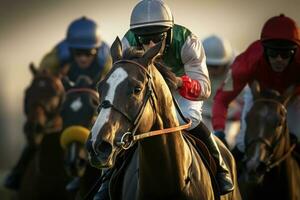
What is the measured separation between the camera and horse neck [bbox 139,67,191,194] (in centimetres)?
782

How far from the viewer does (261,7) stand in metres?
24.0

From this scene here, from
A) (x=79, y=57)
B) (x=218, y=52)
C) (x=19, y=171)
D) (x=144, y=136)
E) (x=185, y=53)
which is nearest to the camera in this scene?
(x=144, y=136)

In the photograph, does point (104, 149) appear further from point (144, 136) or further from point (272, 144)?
point (272, 144)

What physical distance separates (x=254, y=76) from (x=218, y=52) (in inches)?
164

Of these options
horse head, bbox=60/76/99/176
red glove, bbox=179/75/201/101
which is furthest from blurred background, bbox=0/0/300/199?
red glove, bbox=179/75/201/101

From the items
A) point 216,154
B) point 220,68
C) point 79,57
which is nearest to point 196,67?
point 216,154

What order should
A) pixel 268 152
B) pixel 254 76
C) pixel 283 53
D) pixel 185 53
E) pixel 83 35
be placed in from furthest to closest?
pixel 83 35 → pixel 254 76 → pixel 283 53 → pixel 268 152 → pixel 185 53

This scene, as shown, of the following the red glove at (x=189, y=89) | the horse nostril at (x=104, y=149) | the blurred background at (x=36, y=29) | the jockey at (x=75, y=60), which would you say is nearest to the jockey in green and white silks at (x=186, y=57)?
the red glove at (x=189, y=89)

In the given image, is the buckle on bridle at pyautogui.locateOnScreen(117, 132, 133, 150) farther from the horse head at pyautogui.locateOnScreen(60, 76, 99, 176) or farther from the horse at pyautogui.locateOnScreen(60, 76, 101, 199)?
the horse head at pyautogui.locateOnScreen(60, 76, 99, 176)

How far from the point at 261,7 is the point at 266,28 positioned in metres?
13.0

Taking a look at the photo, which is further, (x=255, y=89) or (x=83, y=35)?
(x=83, y=35)

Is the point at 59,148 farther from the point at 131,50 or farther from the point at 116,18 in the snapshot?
the point at 116,18

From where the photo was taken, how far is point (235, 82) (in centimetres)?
1077

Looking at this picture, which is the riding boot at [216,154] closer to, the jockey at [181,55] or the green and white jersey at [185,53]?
the jockey at [181,55]
